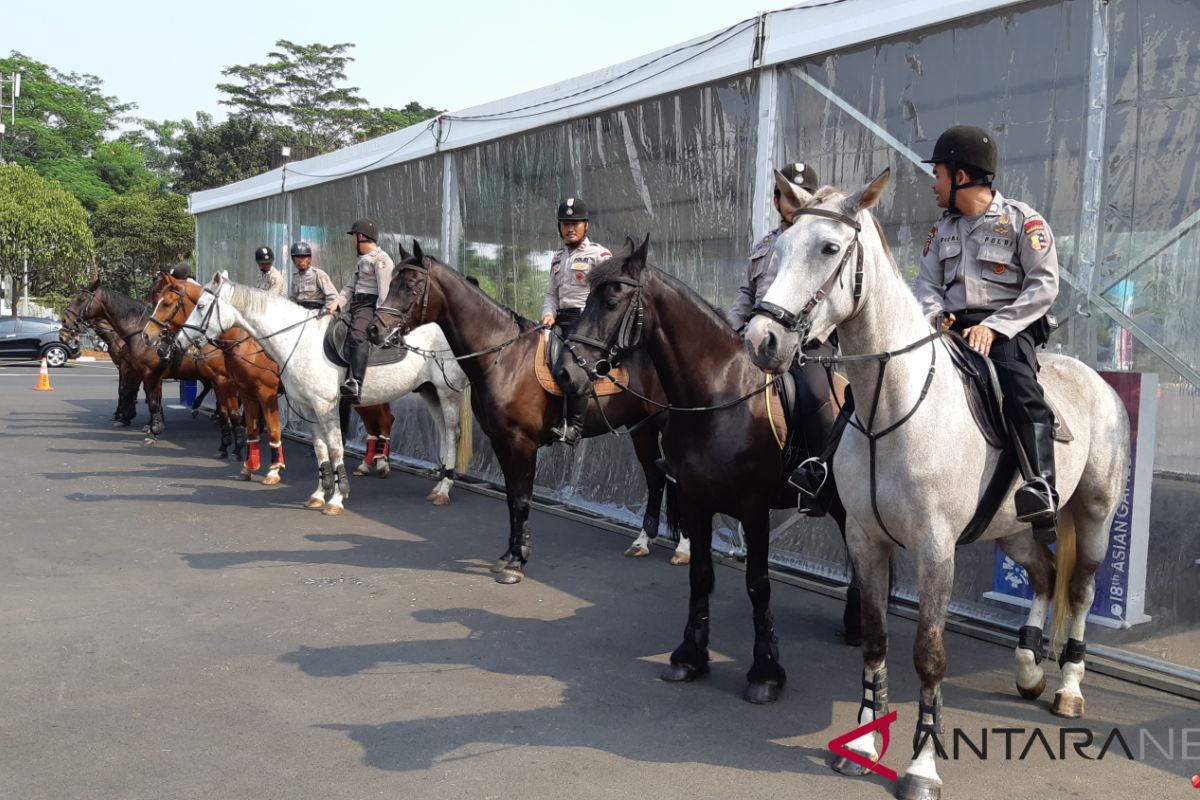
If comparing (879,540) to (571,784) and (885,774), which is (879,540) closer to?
(885,774)

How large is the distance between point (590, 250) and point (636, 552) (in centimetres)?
234

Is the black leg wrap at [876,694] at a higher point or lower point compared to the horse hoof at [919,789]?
higher

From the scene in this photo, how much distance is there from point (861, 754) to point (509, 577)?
3.14 meters

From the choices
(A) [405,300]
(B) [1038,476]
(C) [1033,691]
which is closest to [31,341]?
(A) [405,300]

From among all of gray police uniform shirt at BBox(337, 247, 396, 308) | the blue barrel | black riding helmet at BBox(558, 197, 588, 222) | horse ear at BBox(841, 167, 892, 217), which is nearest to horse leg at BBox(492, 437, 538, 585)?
black riding helmet at BBox(558, 197, 588, 222)

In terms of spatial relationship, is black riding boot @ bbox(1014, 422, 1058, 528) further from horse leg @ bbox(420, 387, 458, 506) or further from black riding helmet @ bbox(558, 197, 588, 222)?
horse leg @ bbox(420, 387, 458, 506)

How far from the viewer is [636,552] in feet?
23.0

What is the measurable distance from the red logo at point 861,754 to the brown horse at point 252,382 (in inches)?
279

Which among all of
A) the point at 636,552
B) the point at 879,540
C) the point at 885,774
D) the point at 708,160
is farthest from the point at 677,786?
the point at 708,160

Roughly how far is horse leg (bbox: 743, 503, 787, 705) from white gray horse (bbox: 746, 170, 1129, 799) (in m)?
0.63

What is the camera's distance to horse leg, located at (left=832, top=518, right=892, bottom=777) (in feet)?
11.5

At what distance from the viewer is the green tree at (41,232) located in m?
33.7

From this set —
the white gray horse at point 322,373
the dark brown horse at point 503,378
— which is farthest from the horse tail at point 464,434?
the dark brown horse at point 503,378

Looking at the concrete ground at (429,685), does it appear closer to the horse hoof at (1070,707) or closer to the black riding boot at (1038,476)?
the horse hoof at (1070,707)
